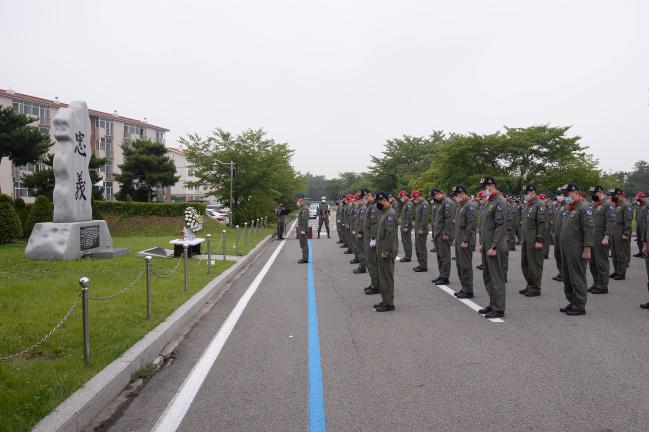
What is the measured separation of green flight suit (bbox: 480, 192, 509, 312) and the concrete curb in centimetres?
449

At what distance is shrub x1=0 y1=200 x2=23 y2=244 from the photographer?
1853 centimetres

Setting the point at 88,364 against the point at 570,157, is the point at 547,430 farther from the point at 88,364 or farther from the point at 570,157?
the point at 570,157

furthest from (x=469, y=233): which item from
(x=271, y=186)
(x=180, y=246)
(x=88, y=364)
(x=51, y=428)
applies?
(x=271, y=186)

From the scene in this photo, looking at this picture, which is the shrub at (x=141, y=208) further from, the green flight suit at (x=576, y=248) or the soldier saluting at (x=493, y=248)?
the green flight suit at (x=576, y=248)

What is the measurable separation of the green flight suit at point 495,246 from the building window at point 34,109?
50.6 metres

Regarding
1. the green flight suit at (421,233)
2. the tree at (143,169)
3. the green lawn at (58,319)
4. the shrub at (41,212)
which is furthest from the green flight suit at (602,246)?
the tree at (143,169)

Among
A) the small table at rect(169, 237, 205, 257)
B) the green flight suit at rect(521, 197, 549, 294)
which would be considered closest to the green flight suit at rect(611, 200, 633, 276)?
the green flight suit at rect(521, 197, 549, 294)

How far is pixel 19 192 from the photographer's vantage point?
49.3 m

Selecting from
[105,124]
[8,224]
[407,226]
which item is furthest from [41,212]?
[105,124]

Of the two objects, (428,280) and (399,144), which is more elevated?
(399,144)

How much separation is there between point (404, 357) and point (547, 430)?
1947 mm

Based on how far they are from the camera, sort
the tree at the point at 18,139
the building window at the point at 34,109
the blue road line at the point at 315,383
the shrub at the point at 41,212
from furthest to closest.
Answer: the building window at the point at 34,109 < the tree at the point at 18,139 < the shrub at the point at 41,212 < the blue road line at the point at 315,383

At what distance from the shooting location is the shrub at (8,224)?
18531 mm

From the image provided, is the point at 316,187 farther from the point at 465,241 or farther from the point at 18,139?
the point at 465,241
